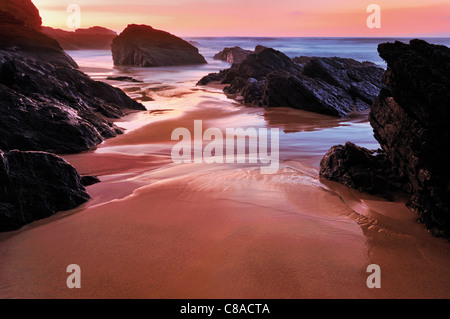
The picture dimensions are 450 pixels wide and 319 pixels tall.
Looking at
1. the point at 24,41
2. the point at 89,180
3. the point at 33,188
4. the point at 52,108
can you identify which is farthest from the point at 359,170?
the point at 24,41

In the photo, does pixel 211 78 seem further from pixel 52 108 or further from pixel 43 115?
pixel 43 115

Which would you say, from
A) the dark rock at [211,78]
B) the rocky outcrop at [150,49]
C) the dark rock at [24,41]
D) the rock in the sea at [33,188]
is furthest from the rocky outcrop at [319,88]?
the rocky outcrop at [150,49]

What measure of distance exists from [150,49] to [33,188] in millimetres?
38466

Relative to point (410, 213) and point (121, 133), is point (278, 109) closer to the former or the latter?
point (121, 133)

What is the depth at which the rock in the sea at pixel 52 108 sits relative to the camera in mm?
5887

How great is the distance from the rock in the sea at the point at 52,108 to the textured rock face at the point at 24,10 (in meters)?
15.9

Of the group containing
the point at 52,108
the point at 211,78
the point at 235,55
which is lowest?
the point at 52,108

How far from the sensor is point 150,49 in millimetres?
38844

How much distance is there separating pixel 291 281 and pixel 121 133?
695 centimetres

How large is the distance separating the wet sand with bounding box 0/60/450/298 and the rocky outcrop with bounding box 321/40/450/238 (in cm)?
25

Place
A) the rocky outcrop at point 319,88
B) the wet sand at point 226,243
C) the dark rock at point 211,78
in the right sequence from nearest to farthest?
the wet sand at point 226,243 → the rocky outcrop at point 319,88 → the dark rock at point 211,78

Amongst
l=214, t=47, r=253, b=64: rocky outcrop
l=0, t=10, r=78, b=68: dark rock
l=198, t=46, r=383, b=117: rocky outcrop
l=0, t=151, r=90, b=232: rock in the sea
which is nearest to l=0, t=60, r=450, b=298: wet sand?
l=0, t=151, r=90, b=232: rock in the sea

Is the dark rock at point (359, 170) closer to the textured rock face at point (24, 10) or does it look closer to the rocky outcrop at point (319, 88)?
A: the rocky outcrop at point (319, 88)

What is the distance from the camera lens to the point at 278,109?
41.3 feet
